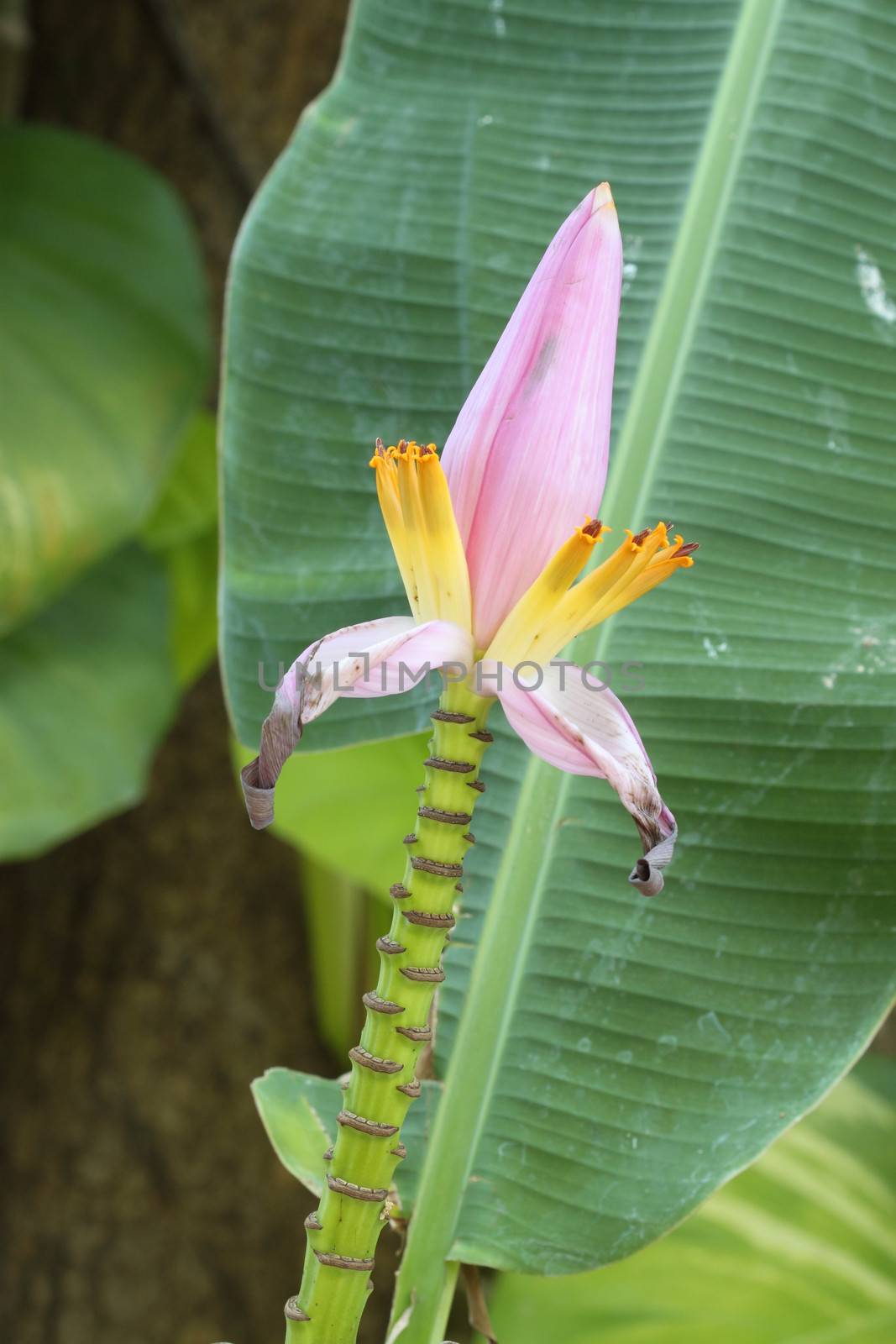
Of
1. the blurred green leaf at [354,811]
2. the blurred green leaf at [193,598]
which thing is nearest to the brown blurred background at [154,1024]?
the blurred green leaf at [193,598]

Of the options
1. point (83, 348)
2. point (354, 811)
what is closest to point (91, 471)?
point (83, 348)

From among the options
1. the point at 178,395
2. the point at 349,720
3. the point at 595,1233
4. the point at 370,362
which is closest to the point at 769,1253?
the point at 595,1233

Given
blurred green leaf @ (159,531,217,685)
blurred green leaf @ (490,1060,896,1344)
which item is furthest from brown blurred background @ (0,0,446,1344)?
blurred green leaf @ (490,1060,896,1344)

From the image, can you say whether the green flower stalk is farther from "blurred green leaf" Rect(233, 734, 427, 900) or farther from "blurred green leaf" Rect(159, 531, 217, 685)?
"blurred green leaf" Rect(159, 531, 217, 685)

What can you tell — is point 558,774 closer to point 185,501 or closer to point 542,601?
point 542,601

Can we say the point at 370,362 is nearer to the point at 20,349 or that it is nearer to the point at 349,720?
the point at 349,720

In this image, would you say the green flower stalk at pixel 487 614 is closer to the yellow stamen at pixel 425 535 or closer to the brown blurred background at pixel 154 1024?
the yellow stamen at pixel 425 535

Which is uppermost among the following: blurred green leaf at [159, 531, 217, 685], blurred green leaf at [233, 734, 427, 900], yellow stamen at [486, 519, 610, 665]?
blurred green leaf at [159, 531, 217, 685]
